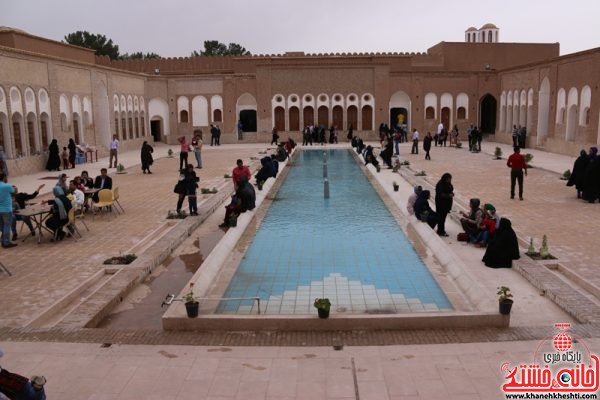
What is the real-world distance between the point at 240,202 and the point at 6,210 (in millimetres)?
3857

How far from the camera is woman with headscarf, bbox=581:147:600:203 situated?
1221 cm

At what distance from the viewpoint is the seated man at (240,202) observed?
1071cm

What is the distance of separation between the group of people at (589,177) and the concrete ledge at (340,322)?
7.85 m

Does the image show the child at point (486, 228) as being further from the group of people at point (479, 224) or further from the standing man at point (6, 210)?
the standing man at point (6, 210)

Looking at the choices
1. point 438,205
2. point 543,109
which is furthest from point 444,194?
point 543,109

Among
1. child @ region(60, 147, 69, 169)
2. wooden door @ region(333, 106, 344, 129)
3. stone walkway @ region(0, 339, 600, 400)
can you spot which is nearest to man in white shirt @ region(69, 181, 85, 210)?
stone walkway @ region(0, 339, 600, 400)

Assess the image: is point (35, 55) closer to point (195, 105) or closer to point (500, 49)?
point (195, 105)

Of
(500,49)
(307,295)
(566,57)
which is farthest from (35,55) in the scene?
(500,49)

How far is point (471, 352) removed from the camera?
5031 millimetres

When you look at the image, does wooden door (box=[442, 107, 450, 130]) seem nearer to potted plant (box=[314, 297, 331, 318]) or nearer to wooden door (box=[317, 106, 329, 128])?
wooden door (box=[317, 106, 329, 128])

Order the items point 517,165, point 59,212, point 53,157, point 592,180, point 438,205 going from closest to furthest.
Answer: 1. point 59,212
2. point 438,205
3. point 592,180
4. point 517,165
5. point 53,157

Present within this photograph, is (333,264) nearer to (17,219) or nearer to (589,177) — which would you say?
(17,219)

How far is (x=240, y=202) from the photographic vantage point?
1073 cm

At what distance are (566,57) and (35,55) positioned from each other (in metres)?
20.1
